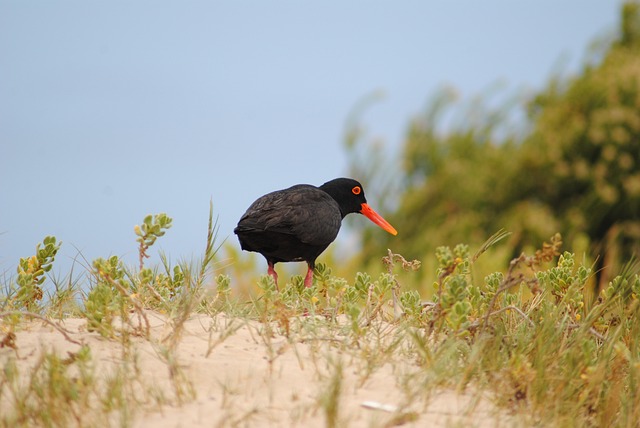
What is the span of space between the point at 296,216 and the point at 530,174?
1366cm

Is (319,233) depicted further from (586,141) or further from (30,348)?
(586,141)

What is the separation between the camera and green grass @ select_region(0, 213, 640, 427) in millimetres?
3561

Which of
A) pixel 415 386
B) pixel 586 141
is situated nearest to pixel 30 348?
pixel 415 386

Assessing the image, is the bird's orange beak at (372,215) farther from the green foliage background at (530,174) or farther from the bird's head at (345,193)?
the green foliage background at (530,174)

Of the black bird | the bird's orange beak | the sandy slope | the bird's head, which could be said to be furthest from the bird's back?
the sandy slope

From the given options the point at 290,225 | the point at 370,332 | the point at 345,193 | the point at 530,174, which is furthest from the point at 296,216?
the point at 530,174

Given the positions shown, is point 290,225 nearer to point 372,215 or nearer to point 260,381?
point 372,215

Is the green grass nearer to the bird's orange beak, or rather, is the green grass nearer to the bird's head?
the bird's head

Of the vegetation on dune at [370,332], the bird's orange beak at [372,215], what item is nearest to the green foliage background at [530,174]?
the bird's orange beak at [372,215]

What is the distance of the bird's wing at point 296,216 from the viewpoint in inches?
230

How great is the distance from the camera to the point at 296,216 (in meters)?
5.97

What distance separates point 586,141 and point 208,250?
1540 cm

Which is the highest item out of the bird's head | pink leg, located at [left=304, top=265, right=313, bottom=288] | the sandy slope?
the bird's head

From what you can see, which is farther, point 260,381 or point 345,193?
point 345,193
